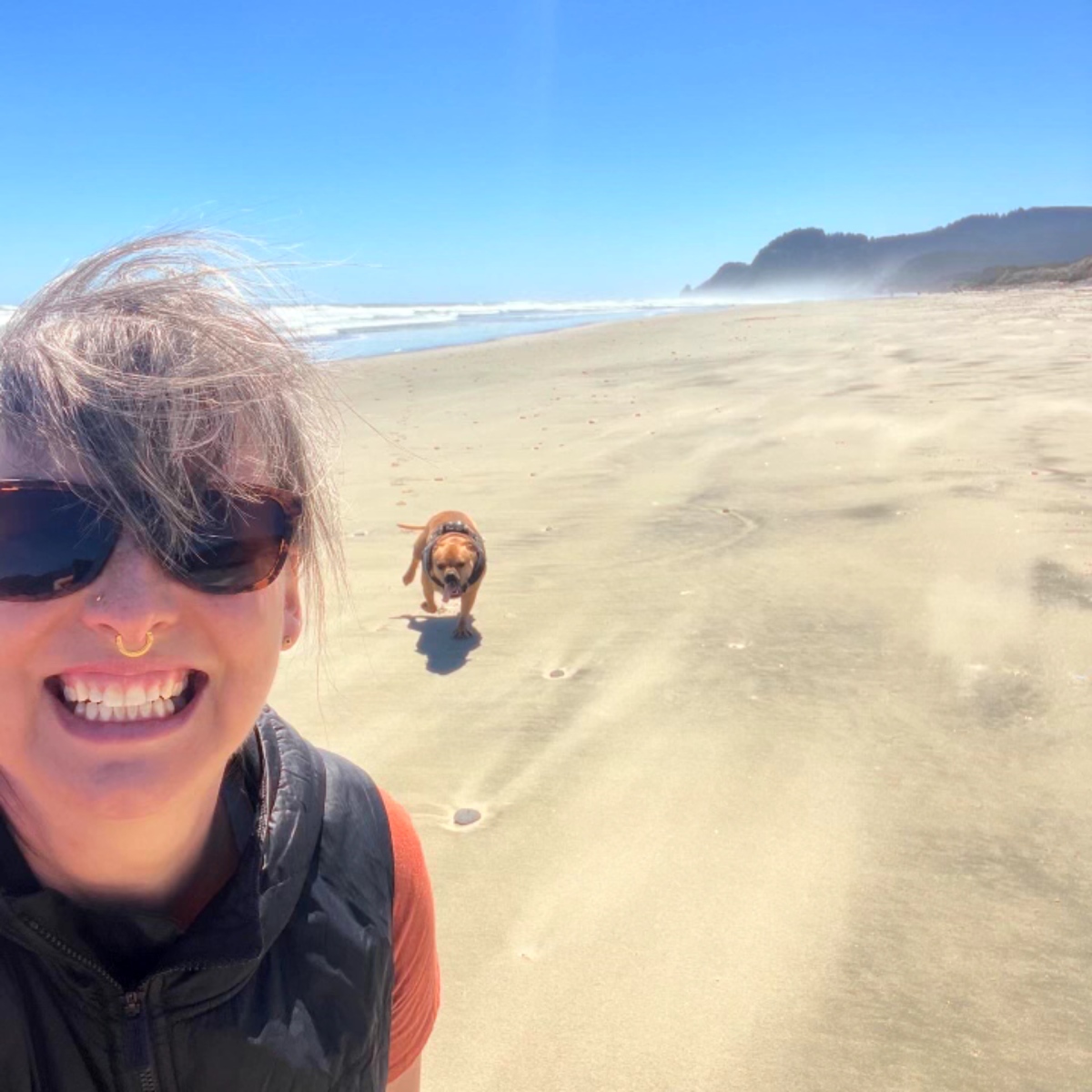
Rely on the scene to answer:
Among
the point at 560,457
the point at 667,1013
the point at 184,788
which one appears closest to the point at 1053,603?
the point at 667,1013

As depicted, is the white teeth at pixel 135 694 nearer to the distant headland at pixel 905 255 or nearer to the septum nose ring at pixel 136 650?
the septum nose ring at pixel 136 650

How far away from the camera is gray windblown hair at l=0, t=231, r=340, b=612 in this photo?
3.16ft

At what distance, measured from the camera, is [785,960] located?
2.08 meters

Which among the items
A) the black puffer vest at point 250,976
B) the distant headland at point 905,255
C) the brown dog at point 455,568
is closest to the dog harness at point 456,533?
the brown dog at point 455,568

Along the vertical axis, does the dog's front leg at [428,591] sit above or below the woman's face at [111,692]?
below

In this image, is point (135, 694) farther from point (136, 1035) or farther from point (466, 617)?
point (466, 617)

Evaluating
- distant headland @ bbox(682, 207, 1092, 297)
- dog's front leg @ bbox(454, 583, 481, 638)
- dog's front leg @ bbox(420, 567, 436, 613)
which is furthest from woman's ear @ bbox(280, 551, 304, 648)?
distant headland @ bbox(682, 207, 1092, 297)

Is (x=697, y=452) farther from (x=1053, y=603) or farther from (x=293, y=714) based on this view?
(x=293, y=714)

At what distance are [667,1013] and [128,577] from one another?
1562 mm

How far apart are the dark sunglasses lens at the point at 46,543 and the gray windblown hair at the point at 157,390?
0.03 metres

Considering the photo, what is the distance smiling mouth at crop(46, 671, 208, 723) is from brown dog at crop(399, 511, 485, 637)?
319cm

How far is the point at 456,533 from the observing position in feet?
14.7

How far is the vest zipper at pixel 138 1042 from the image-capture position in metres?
0.97

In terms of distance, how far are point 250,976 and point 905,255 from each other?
498 feet
